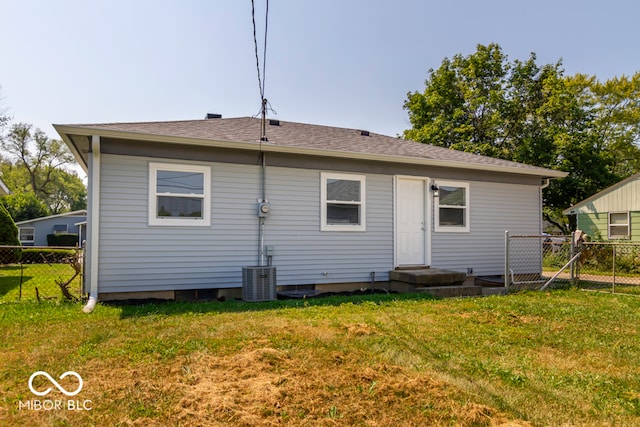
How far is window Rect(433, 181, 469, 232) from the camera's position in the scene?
29.9ft

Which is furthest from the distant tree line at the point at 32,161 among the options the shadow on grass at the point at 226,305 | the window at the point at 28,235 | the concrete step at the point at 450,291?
the concrete step at the point at 450,291

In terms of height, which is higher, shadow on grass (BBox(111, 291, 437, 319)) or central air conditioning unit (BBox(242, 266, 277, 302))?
central air conditioning unit (BBox(242, 266, 277, 302))

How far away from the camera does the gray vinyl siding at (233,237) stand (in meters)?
6.61

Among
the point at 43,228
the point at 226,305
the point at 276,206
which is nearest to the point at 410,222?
the point at 276,206

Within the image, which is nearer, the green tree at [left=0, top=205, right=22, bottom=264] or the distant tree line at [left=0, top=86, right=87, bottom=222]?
the green tree at [left=0, top=205, right=22, bottom=264]

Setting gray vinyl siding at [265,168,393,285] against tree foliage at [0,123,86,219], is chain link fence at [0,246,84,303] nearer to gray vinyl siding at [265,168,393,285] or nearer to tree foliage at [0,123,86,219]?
gray vinyl siding at [265,168,393,285]

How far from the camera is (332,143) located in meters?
8.80

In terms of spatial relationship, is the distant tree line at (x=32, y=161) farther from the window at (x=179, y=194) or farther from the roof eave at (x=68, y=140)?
the window at (x=179, y=194)

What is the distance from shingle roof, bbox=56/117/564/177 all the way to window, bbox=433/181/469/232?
2.01 ft

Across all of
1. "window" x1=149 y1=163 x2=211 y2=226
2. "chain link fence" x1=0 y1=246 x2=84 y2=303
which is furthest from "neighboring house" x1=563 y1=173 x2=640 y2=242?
"chain link fence" x1=0 y1=246 x2=84 y2=303

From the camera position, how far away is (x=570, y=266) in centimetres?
909

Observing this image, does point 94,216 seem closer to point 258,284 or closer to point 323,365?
point 258,284

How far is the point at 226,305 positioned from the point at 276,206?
7.06 ft

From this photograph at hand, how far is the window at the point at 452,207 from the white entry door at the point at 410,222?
0.37 meters
